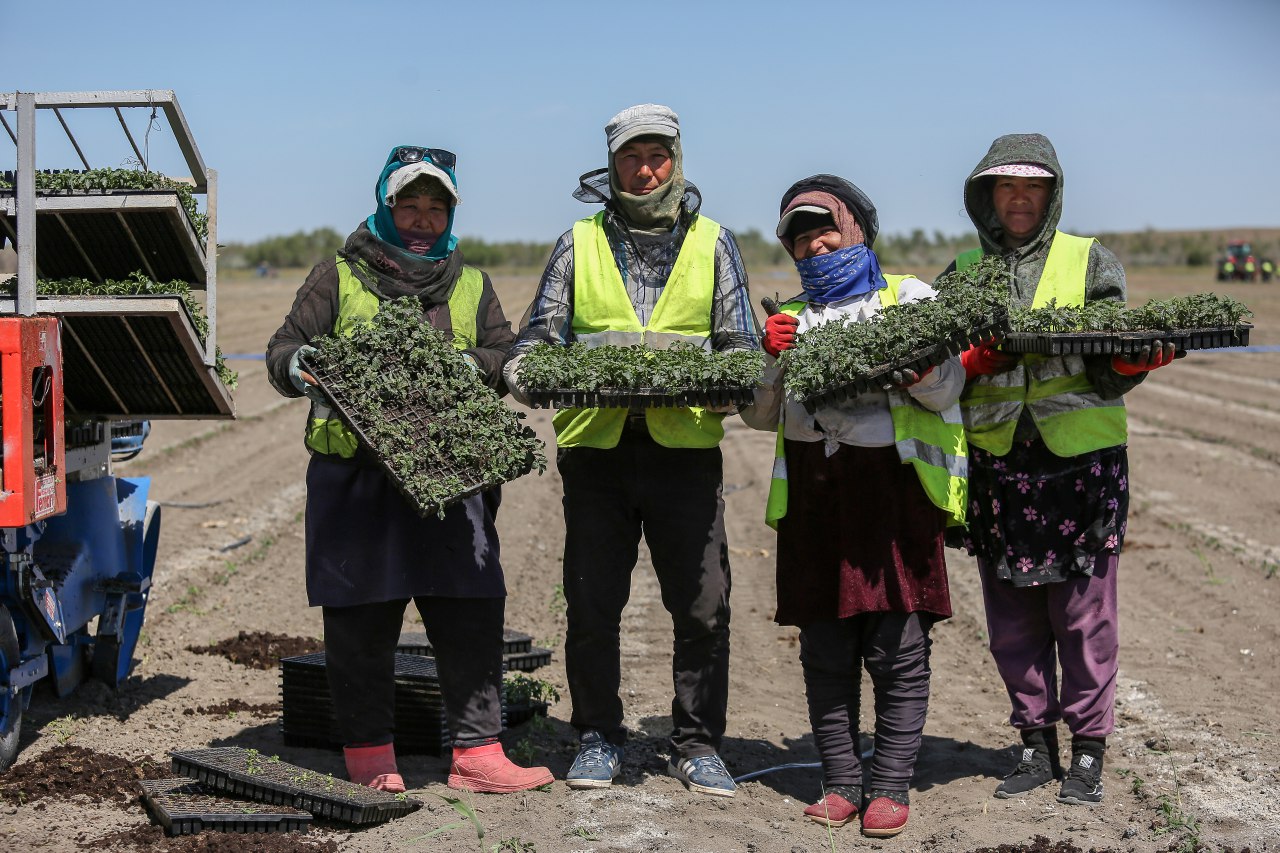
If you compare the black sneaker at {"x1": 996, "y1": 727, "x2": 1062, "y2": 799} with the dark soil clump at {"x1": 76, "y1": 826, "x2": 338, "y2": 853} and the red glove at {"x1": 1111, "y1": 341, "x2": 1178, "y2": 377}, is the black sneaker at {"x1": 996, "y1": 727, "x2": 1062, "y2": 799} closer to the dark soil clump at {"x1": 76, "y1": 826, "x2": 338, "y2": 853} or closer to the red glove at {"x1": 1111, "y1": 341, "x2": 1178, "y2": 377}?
the red glove at {"x1": 1111, "y1": 341, "x2": 1178, "y2": 377}

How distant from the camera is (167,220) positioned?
537 centimetres

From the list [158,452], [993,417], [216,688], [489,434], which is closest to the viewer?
[489,434]

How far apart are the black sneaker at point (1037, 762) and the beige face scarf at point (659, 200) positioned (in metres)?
2.32

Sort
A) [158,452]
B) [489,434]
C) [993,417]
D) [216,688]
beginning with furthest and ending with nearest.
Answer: [158,452] < [216,688] < [993,417] < [489,434]

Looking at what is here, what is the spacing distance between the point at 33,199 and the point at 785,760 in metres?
3.59

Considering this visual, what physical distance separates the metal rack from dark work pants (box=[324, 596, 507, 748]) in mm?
1359

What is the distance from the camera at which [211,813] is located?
432 centimetres

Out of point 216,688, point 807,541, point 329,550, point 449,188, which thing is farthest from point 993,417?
point 216,688

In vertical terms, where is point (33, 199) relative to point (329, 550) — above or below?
above

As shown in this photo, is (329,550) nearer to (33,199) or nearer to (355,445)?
(355,445)

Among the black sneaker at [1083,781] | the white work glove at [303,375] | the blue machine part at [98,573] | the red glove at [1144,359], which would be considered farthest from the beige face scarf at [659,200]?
the blue machine part at [98,573]

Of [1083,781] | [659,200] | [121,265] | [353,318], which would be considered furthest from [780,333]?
[121,265]

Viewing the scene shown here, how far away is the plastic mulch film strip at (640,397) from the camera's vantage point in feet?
14.7

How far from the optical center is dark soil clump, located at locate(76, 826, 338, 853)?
417 centimetres
